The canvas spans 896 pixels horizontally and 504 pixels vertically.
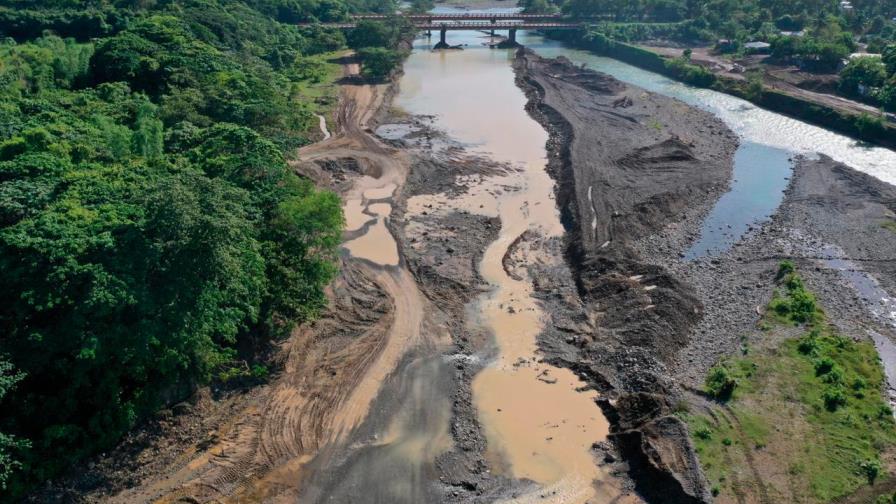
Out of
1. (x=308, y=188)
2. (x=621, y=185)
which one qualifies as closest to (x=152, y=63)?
(x=308, y=188)

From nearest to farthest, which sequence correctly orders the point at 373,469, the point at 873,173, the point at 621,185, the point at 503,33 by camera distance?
1. the point at 373,469
2. the point at 621,185
3. the point at 873,173
4. the point at 503,33

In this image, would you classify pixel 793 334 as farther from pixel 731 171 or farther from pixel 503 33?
pixel 503 33

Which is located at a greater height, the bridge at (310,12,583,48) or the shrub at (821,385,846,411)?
the bridge at (310,12,583,48)

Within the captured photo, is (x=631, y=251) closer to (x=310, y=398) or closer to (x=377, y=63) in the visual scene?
(x=310, y=398)

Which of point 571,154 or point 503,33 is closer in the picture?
point 571,154

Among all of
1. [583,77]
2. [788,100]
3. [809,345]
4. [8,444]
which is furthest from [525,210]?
[583,77]

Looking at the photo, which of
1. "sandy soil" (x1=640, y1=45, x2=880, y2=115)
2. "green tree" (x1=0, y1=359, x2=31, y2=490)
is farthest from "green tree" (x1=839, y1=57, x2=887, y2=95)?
"green tree" (x1=0, y1=359, x2=31, y2=490)

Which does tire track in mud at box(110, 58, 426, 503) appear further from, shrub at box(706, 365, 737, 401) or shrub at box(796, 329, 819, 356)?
shrub at box(796, 329, 819, 356)
